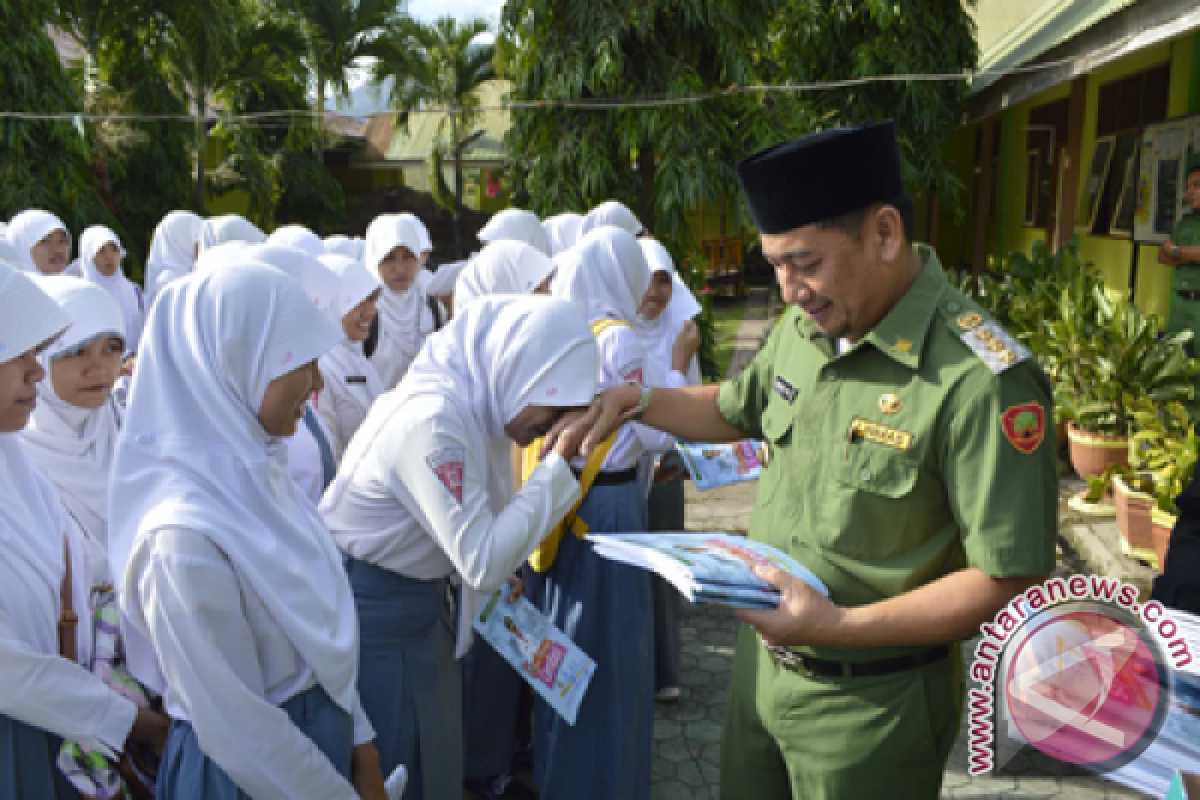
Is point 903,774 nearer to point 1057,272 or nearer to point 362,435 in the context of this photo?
point 362,435

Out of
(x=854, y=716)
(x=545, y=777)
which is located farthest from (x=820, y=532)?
(x=545, y=777)

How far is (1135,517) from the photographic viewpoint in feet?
14.6

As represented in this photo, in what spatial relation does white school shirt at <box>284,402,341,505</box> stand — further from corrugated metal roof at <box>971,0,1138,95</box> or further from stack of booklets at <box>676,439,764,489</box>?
corrugated metal roof at <box>971,0,1138,95</box>

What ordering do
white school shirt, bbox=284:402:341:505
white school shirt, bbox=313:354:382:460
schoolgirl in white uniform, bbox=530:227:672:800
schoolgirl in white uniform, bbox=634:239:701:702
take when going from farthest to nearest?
1. white school shirt, bbox=313:354:382:460
2. schoolgirl in white uniform, bbox=634:239:701:702
3. white school shirt, bbox=284:402:341:505
4. schoolgirl in white uniform, bbox=530:227:672:800

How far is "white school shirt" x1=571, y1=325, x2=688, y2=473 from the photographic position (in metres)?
3.09

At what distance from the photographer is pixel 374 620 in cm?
228

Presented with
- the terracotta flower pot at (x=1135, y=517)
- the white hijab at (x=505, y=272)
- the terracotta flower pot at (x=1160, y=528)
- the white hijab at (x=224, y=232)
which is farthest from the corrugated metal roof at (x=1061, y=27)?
the white hijab at (x=224, y=232)

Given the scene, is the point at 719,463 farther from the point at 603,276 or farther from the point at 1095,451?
the point at 1095,451

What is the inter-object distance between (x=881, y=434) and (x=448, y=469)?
0.94 metres

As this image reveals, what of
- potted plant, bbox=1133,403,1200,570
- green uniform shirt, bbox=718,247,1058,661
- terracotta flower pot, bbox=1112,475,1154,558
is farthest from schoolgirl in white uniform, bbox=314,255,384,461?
terracotta flower pot, bbox=1112,475,1154,558

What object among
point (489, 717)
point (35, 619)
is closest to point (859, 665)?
point (35, 619)

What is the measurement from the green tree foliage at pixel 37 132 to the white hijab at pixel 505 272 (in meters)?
8.02

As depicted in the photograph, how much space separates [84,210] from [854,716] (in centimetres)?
1178

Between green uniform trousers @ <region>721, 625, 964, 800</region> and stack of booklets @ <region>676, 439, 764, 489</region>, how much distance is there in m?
1.03
